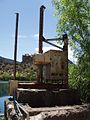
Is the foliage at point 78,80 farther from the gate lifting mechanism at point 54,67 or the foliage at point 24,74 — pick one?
the foliage at point 24,74

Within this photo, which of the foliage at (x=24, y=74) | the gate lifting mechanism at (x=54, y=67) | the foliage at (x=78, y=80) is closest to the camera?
the gate lifting mechanism at (x=54, y=67)

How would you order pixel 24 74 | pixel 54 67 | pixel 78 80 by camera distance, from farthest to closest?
pixel 24 74, pixel 78 80, pixel 54 67

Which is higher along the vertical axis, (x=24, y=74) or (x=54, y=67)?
(x=24, y=74)

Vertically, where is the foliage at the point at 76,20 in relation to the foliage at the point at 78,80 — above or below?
above

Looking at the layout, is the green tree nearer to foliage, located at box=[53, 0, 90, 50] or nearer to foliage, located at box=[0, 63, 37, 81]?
foliage, located at box=[53, 0, 90, 50]

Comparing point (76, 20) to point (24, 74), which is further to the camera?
point (24, 74)

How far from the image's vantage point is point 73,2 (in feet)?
53.2

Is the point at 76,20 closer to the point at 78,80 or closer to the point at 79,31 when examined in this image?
the point at 79,31

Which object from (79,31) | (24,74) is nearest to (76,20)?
(79,31)

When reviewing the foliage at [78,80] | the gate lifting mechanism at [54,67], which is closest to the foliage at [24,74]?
the gate lifting mechanism at [54,67]

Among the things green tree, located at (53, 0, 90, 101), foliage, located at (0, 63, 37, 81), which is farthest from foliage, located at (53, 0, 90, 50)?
foliage, located at (0, 63, 37, 81)

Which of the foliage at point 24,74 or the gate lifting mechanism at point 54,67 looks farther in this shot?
the foliage at point 24,74

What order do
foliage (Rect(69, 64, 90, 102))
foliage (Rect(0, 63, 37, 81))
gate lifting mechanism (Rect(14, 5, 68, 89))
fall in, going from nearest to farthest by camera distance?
gate lifting mechanism (Rect(14, 5, 68, 89)) → foliage (Rect(69, 64, 90, 102)) → foliage (Rect(0, 63, 37, 81))

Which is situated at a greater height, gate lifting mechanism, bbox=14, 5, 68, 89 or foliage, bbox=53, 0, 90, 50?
foliage, bbox=53, 0, 90, 50
